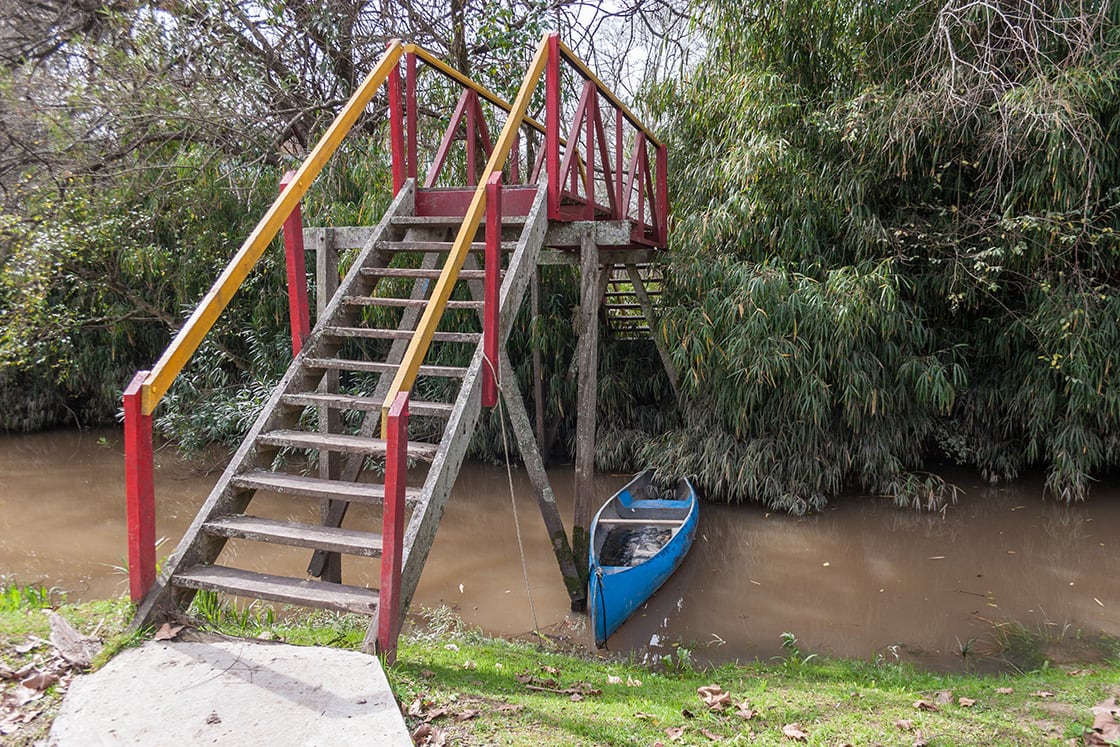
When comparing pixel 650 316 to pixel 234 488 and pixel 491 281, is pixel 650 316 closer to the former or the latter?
pixel 491 281

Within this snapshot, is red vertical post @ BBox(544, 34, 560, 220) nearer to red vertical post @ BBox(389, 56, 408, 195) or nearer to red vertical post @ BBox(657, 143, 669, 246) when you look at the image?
red vertical post @ BBox(389, 56, 408, 195)

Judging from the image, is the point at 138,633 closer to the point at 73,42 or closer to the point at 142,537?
the point at 142,537

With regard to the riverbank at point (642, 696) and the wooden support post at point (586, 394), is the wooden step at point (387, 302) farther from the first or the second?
the riverbank at point (642, 696)

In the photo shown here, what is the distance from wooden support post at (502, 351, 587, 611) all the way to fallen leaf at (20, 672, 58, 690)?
2836 millimetres

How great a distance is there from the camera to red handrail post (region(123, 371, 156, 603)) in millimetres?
3062

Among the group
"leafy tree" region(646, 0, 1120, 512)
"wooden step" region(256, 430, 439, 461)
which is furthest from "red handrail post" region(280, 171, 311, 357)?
"leafy tree" region(646, 0, 1120, 512)

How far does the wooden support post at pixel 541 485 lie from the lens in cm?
524

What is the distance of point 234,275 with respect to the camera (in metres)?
3.60

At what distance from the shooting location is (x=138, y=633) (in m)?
3.14

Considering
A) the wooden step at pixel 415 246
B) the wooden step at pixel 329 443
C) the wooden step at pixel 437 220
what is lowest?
the wooden step at pixel 329 443

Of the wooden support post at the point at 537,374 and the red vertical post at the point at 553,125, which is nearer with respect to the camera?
the red vertical post at the point at 553,125

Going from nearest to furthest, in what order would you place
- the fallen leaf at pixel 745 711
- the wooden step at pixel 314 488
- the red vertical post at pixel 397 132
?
the fallen leaf at pixel 745 711, the wooden step at pixel 314 488, the red vertical post at pixel 397 132

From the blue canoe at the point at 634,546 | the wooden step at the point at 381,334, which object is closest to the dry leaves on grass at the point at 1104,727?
the blue canoe at the point at 634,546

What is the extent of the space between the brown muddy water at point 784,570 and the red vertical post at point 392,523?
2253mm
